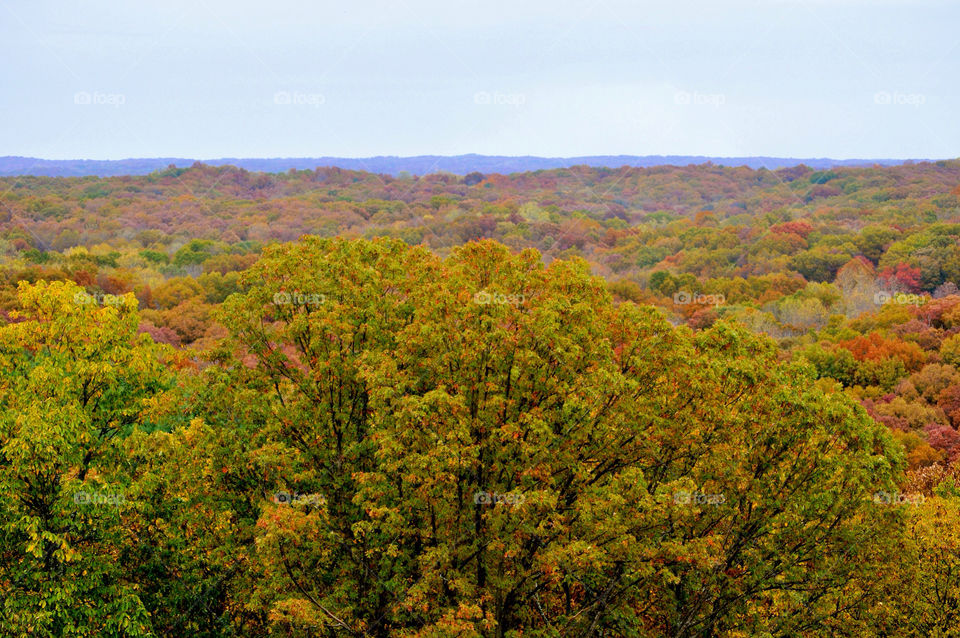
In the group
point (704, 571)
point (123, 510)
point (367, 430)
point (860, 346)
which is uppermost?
point (367, 430)

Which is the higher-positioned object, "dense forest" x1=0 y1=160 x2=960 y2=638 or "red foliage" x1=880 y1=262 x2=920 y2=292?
"dense forest" x1=0 y1=160 x2=960 y2=638

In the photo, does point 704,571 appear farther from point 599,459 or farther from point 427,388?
point 427,388

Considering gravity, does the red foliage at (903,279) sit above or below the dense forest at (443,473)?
below

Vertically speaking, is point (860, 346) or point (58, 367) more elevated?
point (58, 367)

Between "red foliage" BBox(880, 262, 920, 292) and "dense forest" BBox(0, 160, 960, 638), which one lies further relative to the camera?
"red foliage" BBox(880, 262, 920, 292)

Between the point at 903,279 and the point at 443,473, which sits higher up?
the point at 443,473

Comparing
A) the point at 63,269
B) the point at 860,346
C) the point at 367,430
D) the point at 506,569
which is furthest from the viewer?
the point at 63,269

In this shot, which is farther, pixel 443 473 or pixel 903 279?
pixel 903 279

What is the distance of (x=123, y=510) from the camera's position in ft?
56.1

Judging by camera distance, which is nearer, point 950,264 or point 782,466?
point 782,466

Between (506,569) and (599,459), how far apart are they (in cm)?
309

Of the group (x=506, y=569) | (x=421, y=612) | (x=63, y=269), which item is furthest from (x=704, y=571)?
(x=63, y=269)

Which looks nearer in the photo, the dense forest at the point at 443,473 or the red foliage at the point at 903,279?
the dense forest at the point at 443,473

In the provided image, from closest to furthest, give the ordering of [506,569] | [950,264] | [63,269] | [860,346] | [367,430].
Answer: [506,569] < [367,430] < [860,346] < [63,269] < [950,264]
